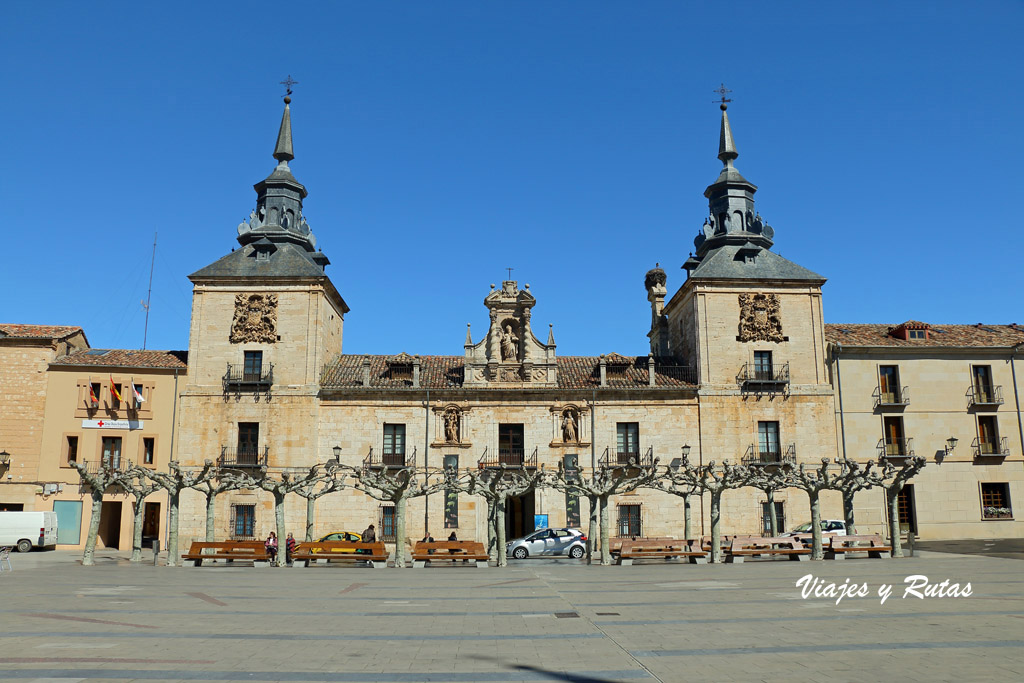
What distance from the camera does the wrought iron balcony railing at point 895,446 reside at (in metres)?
37.5

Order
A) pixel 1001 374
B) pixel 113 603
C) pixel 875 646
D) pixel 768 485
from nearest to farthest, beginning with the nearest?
1. pixel 875 646
2. pixel 113 603
3. pixel 768 485
4. pixel 1001 374

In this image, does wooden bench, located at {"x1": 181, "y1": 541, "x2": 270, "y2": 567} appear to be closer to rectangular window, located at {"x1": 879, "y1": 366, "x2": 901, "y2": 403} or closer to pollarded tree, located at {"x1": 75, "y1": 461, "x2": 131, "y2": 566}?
pollarded tree, located at {"x1": 75, "y1": 461, "x2": 131, "y2": 566}

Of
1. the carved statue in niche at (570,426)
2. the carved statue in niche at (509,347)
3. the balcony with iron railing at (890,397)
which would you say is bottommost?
the carved statue in niche at (570,426)

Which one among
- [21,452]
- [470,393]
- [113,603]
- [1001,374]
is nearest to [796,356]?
[1001,374]

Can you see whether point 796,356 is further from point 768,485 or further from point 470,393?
point 470,393

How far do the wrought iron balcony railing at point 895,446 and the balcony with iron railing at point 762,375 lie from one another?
5420 millimetres

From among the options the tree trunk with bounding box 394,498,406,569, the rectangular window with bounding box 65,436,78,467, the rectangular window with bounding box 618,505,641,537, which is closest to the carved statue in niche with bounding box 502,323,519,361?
the rectangular window with bounding box 618,505,641,537

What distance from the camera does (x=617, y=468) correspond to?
36812mm

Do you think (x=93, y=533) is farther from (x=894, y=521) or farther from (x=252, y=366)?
(x=894, y=521)

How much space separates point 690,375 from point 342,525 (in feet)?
61.7

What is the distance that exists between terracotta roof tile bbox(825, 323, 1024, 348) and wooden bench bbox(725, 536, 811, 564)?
587 inches

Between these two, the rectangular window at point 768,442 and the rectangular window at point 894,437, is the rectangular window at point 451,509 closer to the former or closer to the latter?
the rectangular window at point 768,442

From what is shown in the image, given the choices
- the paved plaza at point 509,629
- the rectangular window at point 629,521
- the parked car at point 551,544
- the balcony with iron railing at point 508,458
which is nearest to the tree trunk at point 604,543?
the parked car at point 551,544

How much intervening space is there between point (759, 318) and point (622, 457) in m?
10.1
